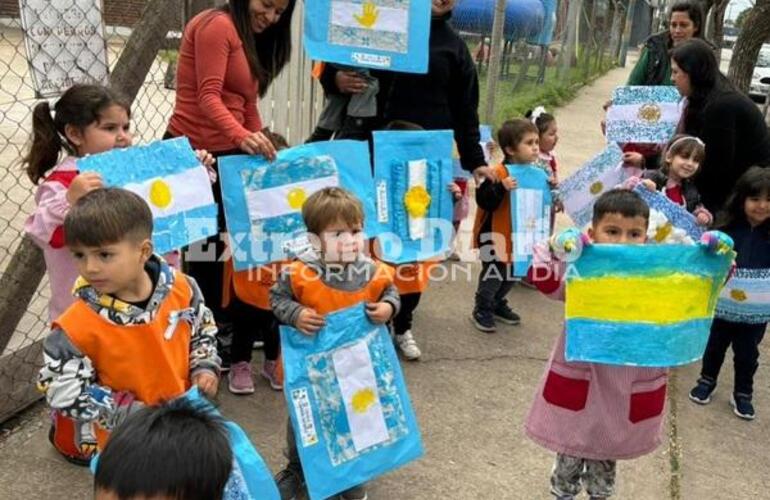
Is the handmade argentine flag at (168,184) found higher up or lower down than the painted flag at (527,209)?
higher up

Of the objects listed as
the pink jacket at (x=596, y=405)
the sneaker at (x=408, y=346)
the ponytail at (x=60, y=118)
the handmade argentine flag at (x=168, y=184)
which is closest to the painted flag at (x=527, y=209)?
the sneaker at (x=408, y=346)

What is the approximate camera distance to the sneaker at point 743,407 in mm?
3567

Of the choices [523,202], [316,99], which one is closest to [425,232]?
[523,202]

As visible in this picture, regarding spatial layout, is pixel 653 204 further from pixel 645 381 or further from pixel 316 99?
pixel 316 99

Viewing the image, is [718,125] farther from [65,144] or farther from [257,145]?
[65,144]

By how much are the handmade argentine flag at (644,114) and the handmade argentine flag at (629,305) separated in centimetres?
205

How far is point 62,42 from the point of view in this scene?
2.68 meters

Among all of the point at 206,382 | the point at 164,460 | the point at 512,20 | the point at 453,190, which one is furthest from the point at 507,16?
the point at 164,460

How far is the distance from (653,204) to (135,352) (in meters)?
2.07

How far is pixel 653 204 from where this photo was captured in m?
3.06

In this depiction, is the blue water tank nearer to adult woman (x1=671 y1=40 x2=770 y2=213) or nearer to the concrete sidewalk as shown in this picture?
adult woman (x1=671 y1=40 x2=770 y2=213)

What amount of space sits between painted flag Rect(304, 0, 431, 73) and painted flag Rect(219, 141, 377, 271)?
0.45 metres

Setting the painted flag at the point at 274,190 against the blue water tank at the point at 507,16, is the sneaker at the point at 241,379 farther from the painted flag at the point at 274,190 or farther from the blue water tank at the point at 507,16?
the blue water tank at the point at 507,16

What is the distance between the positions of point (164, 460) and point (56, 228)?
1.50m
